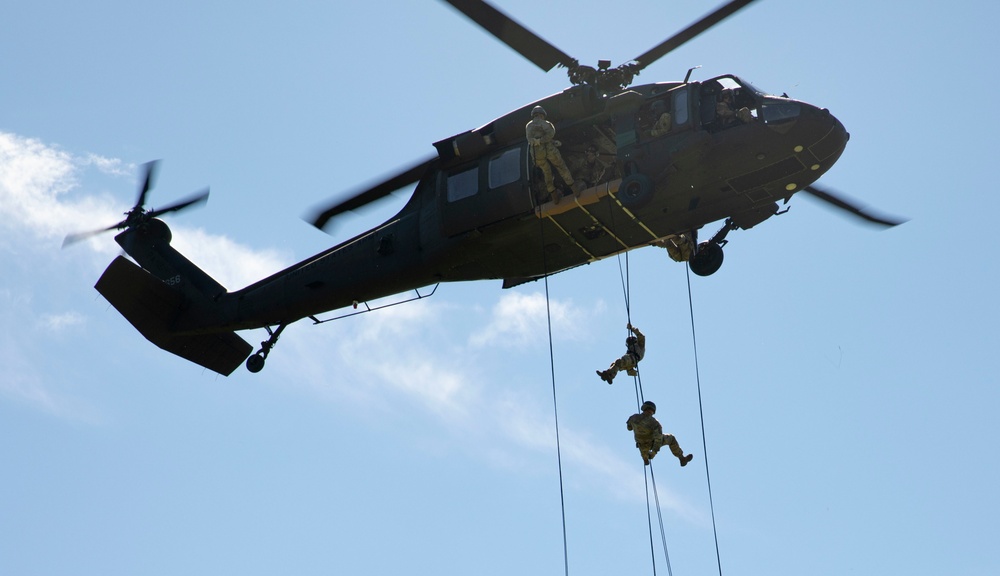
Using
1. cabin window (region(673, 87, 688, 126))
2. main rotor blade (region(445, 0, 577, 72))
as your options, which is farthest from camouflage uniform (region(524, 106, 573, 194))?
cabin window (region(673, 87, 688, 126))

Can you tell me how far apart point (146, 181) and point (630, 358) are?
1211 centimetres

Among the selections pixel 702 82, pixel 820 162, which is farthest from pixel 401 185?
pixel 820 162

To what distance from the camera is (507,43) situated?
1959 centimetres

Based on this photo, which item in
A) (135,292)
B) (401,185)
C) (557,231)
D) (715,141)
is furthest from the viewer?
(135,292)

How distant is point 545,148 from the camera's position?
62.4ft

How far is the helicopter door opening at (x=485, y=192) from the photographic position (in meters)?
19.8

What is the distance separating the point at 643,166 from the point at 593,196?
Answer: 2.81 feet

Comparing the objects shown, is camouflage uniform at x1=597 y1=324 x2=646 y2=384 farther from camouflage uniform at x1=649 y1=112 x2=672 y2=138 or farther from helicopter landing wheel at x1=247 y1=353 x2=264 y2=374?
helicopter landing wheel at x1=247 y1=353 x2=264 y2=374

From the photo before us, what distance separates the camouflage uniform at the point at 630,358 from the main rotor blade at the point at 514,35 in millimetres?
4189

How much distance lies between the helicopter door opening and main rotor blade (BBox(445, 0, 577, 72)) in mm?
1378

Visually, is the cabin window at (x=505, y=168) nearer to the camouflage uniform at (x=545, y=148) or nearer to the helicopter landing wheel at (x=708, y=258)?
the camouflage uniform at (x=545, y=148)

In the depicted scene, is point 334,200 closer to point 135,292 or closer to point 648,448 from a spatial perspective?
point 135,292

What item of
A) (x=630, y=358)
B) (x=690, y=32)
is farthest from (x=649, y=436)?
(x=690, y=32)

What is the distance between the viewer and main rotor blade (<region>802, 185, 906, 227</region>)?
69.4 feet
